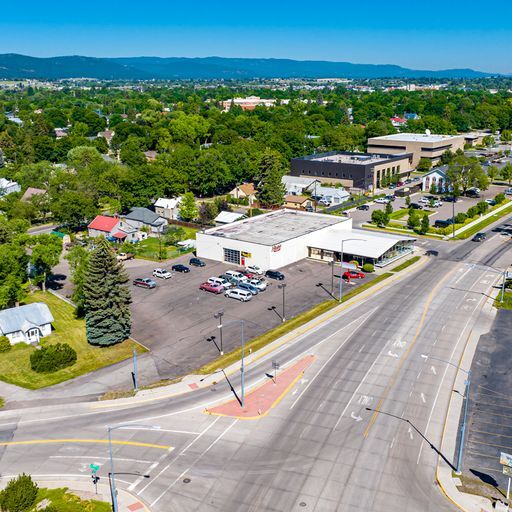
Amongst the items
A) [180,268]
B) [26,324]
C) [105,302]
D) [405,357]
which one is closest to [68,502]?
[105,302]

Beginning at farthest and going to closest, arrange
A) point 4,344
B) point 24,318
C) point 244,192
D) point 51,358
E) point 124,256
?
1. point 244,192
2. point 124,256
3. point 24,318
4. point 4,344
5. point 51,358

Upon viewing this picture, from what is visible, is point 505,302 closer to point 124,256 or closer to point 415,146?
point 124,256

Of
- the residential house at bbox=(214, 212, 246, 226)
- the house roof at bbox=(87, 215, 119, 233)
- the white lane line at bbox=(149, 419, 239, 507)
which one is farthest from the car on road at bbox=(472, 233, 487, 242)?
the white lane line at bbox=(149, 419, 239, 507)

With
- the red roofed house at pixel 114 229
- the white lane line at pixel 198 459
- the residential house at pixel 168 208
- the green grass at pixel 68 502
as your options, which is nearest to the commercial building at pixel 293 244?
the red roofed house at pixel 114 229

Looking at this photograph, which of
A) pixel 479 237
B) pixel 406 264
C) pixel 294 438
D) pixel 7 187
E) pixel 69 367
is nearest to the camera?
pixel 294 438

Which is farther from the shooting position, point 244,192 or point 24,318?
point 244,192

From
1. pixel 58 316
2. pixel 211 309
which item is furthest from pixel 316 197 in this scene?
pixel 58 316

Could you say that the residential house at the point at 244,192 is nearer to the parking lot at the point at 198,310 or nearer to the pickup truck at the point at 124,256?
the pickup truck at the point at 124,256
